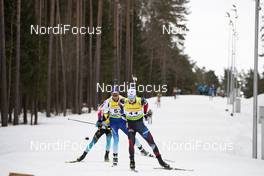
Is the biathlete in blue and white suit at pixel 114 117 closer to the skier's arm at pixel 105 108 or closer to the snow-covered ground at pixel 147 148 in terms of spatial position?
the skier's arm at pixel 105 108

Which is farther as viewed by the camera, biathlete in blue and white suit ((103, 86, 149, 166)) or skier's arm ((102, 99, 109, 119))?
skier's arm ((102, 99, 109, 119))

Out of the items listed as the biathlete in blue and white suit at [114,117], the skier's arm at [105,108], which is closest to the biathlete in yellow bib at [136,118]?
the biathlete in blue and white suit at [114,117]

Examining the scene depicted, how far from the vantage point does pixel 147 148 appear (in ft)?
56.9

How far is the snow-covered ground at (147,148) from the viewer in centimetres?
1192

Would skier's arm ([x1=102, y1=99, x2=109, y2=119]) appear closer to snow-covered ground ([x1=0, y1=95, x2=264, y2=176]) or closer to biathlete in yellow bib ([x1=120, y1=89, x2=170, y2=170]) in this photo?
biathlete in yellow bib ([x1=120, y1=89, x2=170, y2=170])

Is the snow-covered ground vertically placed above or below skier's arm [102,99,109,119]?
below

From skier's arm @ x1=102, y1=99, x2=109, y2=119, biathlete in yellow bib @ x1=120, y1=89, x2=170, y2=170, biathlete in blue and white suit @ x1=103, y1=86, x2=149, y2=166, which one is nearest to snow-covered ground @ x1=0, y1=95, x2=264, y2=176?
biathlete in blue and white suit @ x1=103, y1=86, x2=149, y2=166

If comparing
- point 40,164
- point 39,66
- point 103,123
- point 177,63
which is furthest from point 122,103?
point 177,63

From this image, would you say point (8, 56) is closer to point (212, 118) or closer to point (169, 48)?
point (212, 118)

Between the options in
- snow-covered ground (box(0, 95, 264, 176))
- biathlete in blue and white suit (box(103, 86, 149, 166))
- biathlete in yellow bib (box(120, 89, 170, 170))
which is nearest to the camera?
biathlete in yellow bib (box(120, 89, 170, 170))

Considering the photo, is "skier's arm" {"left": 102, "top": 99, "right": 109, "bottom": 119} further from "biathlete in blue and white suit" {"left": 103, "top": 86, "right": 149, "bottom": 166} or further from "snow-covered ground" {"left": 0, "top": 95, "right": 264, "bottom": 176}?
"snow-covered ground" {"left": 0, "top": 95, "right": 264, "bottom": 176}

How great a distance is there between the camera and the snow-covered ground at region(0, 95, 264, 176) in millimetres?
11916

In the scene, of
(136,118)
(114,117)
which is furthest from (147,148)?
(136,118)

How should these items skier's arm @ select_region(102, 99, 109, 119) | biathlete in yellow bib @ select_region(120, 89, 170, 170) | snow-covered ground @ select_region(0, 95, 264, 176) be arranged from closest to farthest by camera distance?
biathlete in yellow bib @ select_region(120, 89, 170, 170)
snow-covered ground @ select_region(0, 95, 264, 176)
skier's arm @ select_region(102, 99, 109, 119)
